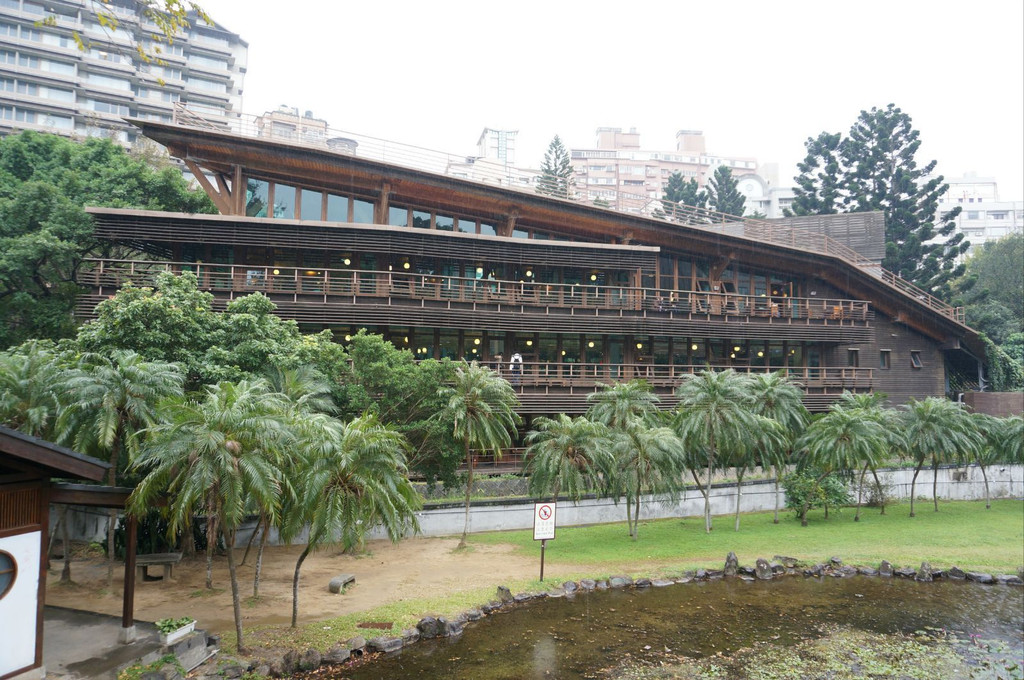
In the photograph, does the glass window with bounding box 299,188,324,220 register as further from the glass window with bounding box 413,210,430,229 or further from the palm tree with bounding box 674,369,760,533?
the palm tree with bounding box 674,369,760,533

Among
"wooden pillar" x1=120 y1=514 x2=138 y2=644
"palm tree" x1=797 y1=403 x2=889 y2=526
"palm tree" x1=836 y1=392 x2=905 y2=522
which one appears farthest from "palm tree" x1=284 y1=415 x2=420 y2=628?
"palm tree" x1=836 y1=392 x2=905 y2=522

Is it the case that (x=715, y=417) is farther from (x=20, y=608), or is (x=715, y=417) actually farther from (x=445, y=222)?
(x=20, y=608)

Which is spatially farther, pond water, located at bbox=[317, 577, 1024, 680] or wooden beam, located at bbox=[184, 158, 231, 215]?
wooden beam, located at bbox=[184, 158, 231, 215]

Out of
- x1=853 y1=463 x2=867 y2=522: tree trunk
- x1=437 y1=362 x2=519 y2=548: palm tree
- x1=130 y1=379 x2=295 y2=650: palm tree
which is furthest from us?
x1=853 y1=463 x2=867 y2=522: tree trunk

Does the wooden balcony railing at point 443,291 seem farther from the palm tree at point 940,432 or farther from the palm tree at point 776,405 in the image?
the palm tree at point 940,432

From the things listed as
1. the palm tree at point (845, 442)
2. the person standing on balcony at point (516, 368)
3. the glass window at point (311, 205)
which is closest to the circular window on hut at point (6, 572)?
the person standing on balcony at point (516, 368)

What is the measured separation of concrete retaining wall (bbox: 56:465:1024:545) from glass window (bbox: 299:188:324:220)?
1846 cm

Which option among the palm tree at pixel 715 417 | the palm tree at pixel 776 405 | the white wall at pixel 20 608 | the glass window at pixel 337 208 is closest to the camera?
the white wall at pixel 20 608

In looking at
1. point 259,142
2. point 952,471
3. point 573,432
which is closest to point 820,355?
point 952,471

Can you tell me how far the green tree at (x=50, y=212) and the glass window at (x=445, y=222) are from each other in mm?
15247

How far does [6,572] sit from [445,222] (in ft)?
98.3

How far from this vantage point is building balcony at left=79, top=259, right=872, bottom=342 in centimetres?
3108

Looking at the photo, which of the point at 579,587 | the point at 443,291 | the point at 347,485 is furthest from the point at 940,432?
the point at 347,485

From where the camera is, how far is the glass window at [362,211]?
120 feet
